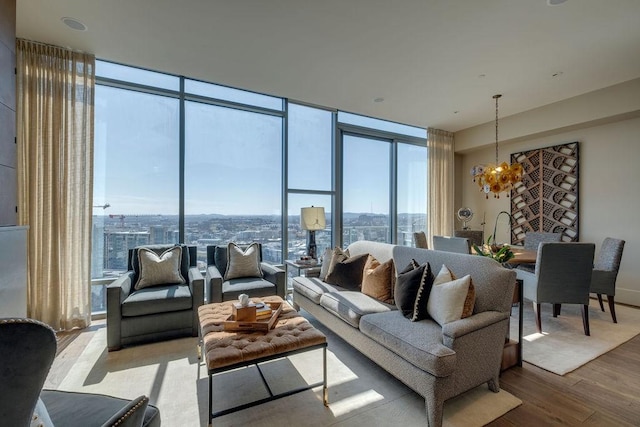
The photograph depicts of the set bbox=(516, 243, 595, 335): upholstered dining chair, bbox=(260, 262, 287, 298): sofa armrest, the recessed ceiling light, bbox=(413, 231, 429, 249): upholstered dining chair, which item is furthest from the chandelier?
the recessed ceiling light

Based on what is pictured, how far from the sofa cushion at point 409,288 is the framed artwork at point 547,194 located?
3985 mm

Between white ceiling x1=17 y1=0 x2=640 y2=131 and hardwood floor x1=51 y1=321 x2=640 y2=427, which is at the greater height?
white ceiling x1=17 y1=0 x2=640 y2=131

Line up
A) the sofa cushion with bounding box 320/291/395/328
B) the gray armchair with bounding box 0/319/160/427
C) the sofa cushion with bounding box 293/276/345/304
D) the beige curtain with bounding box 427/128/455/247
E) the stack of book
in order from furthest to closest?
the beige curtain with bounding box 427/128/455/247, the sofa cushion with bounding box 293/276/345/304, the sofa cushion with bounding box 320/291/395/328, the stack of book, the gray armchair with bounding box 0/319/160/427

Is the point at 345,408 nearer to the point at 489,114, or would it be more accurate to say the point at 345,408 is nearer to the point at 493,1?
the point at 493,1

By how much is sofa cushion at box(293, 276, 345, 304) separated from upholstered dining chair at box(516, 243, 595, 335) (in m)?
2.07

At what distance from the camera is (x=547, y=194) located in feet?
16.3

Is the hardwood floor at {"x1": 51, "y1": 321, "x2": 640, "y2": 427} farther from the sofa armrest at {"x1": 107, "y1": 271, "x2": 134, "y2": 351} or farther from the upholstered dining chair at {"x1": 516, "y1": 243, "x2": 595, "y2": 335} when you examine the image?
the upholstered dining chair at {"x1": 516, "y1": 243, "x2": 595, "y2": 335}

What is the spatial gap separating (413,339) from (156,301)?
7.86 feet

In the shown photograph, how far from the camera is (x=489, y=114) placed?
5.15m

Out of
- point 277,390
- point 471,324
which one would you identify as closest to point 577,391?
point 471,324

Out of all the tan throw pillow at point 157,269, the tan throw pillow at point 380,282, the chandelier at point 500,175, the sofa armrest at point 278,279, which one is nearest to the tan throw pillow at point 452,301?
the tan throw pillow at point 380,282

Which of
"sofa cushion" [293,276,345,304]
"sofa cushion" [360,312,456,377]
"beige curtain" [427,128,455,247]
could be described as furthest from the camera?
"beige curtain" [427,128,455,247]

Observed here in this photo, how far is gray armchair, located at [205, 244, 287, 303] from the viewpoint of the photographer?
3.13 meters

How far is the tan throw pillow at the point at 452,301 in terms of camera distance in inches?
78.9
